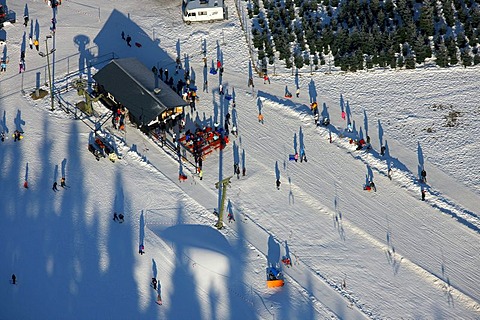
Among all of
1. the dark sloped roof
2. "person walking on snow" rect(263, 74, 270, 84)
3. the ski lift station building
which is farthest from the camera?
the ski lift station building

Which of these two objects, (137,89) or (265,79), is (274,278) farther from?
(265,79)

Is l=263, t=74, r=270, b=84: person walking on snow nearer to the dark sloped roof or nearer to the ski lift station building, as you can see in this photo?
the dark sloped roof

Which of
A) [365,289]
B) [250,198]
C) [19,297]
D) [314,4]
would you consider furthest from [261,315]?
[314,4]

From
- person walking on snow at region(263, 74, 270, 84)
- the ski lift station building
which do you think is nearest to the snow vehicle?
person walking on snow at region(263, 74, 270, 84)

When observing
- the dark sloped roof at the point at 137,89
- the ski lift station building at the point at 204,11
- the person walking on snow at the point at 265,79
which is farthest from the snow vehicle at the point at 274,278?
the ski lift station building at the point at 204,11

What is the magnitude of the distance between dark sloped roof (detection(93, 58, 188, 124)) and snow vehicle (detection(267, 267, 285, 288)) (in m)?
14.6

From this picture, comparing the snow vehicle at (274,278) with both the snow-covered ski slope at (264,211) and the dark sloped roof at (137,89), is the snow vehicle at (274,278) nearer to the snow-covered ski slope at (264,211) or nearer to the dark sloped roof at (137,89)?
the snow-covered ski slope at (264,211)

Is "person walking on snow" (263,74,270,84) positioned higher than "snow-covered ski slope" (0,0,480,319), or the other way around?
"person walking on snow" (263,74,270,84)

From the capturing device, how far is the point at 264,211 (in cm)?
4669

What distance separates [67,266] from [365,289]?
17.1 metres

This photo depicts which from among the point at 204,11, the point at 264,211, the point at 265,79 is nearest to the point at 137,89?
the point at 265,79

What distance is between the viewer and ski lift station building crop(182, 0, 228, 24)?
64.8m

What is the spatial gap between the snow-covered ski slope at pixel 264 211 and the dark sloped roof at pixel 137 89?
2071mm

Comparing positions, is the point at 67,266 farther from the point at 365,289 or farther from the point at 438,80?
the point at 438,80
